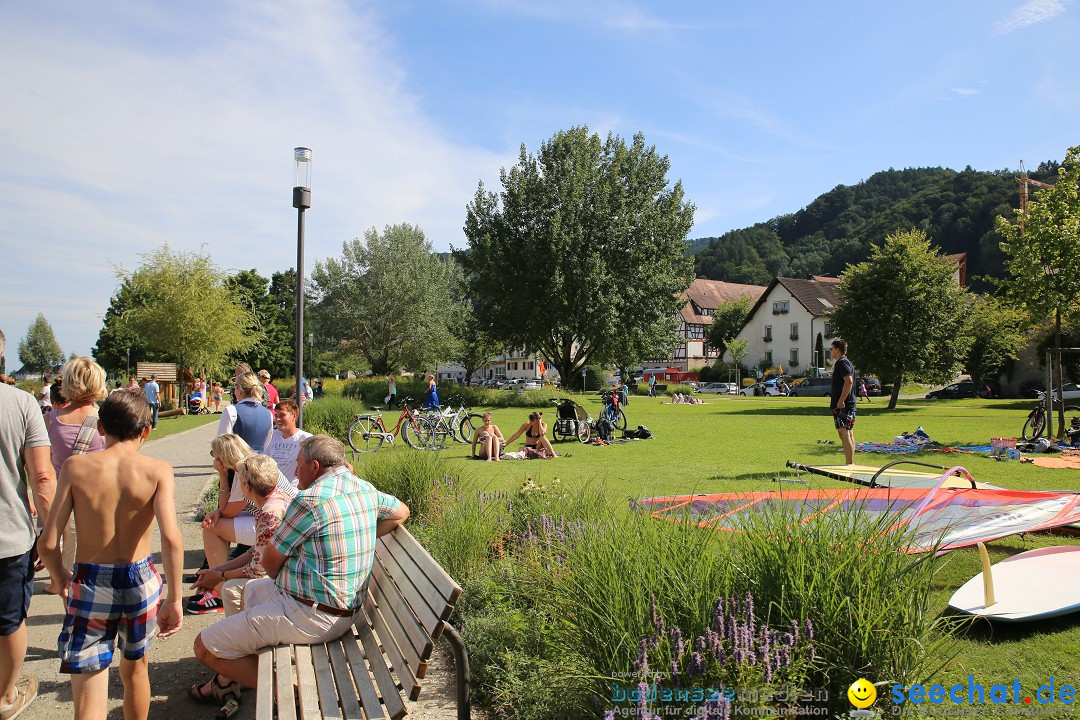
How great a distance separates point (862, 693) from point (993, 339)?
48.9 m

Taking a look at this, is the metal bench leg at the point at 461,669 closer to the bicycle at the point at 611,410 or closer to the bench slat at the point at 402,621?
the bench slat at the point at 402,621

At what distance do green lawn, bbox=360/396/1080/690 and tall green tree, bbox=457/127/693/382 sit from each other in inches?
439

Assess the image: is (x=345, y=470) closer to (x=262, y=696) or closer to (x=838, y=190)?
(x=262, y=696)

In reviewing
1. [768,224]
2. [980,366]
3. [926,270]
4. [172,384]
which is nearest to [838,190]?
[768,224]

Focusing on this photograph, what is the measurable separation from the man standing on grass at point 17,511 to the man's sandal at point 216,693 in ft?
3.01

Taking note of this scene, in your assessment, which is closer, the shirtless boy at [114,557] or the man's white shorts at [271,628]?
the shirtless boy at [114,557]

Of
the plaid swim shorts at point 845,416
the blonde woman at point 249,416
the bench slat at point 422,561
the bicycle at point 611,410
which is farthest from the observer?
the bicycle at point 611,410

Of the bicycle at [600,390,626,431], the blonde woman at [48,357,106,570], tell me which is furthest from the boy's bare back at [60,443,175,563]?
the bicycle at [600,390,626,431]

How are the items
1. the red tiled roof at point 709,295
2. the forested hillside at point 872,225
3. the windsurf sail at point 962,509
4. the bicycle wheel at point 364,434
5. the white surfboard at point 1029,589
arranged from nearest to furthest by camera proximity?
1. the white surfboard at point 1029,589
2. the windsurf sail at point 962,509
3. the bicycle wheel at point 364,434
4. the forested hillside at point 872,225
5. the red tiled roof at point 709,295

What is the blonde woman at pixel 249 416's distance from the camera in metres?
7.69

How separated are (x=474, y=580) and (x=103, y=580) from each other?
8.08 ft

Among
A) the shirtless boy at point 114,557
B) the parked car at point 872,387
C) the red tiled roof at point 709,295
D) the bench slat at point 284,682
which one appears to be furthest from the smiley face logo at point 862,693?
the red tiled roof at point 709,295

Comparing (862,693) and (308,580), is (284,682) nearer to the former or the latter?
(308,580)

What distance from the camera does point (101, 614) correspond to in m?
3.39
